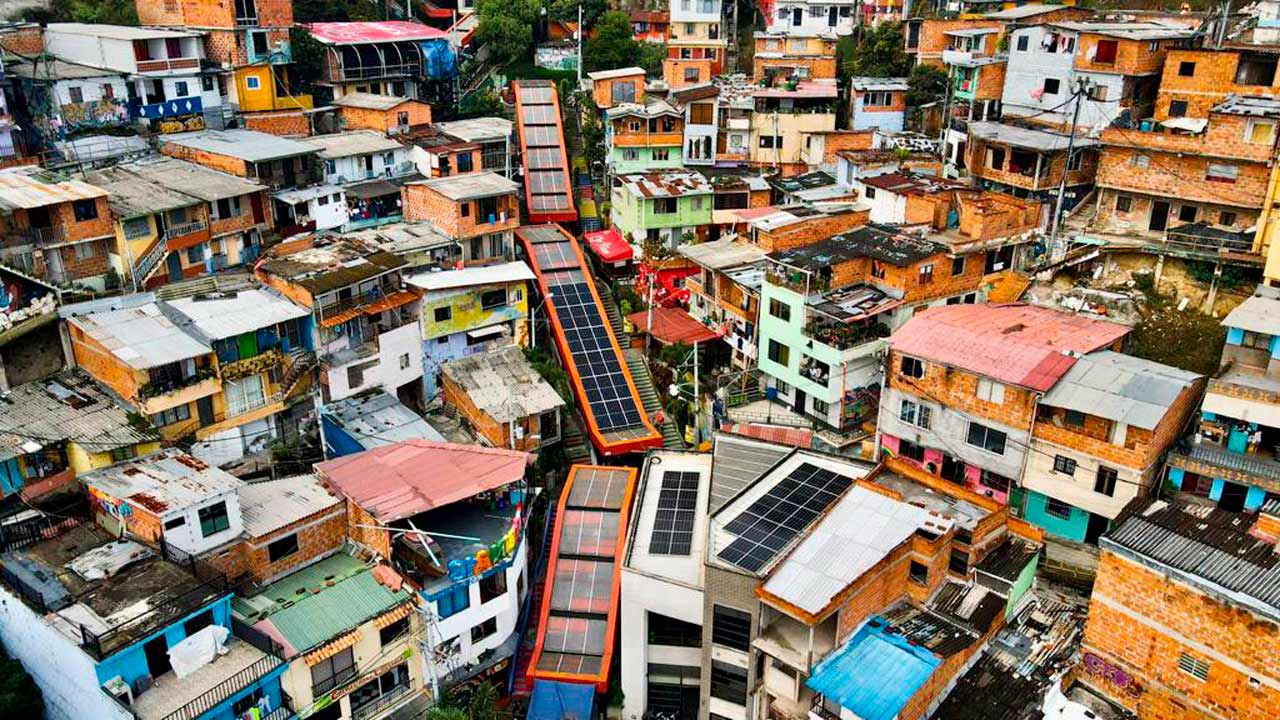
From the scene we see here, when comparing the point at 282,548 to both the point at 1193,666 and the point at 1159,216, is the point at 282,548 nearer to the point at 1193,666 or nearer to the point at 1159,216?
the point at 1193,666

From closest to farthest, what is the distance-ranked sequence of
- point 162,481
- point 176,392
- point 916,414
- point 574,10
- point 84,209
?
point 162,481 → point 176,392 → point 916,414 → point 84,209 → point 574,10

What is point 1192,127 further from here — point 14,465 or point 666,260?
point 14,465

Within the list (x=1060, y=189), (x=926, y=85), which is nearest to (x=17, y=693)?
(x=1060, y=189)

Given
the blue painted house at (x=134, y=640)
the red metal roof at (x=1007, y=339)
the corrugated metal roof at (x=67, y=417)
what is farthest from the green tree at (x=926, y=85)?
the blue painted house at (x=134, y=640)

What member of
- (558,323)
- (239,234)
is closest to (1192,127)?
(558,323)

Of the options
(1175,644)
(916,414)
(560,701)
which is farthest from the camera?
(916,414)

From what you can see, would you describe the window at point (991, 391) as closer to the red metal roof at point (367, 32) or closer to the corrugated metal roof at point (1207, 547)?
the corrugated metal roof at point (1207, 547)
